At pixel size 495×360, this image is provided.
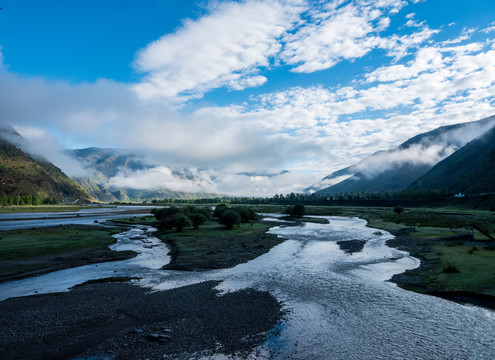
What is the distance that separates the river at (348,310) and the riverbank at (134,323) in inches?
103

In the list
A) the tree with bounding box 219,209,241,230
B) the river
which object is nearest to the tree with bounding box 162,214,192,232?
the tree with bounding box 219,209,241,230

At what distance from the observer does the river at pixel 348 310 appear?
65.4 ft

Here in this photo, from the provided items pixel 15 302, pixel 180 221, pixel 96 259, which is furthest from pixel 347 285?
pixel 180 221

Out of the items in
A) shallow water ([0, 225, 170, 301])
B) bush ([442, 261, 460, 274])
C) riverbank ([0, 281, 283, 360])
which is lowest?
shallow water ([0, 225, 170, 301])

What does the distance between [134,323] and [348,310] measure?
64.4 ft

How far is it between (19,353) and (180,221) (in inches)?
2875

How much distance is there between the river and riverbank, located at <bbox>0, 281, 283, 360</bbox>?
2627 mm

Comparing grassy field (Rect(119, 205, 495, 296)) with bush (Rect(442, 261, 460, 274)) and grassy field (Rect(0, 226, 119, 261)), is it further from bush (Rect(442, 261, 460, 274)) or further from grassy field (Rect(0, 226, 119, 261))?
grassy field (Rect(0, 226, 119, 261))

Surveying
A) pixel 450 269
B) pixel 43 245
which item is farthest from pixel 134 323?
pixel 43 245

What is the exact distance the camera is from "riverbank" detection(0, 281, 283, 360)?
66.2 feet

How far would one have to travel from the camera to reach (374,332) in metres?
22.4

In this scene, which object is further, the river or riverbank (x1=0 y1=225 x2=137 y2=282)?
riverbank (x1=0 y1=225 x2=137 y2=282)

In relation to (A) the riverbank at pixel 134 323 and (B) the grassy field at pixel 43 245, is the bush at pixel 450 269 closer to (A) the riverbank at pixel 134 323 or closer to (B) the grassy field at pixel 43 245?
(A) the riverbank at pixel 134 323

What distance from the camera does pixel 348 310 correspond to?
2703 centimetres
